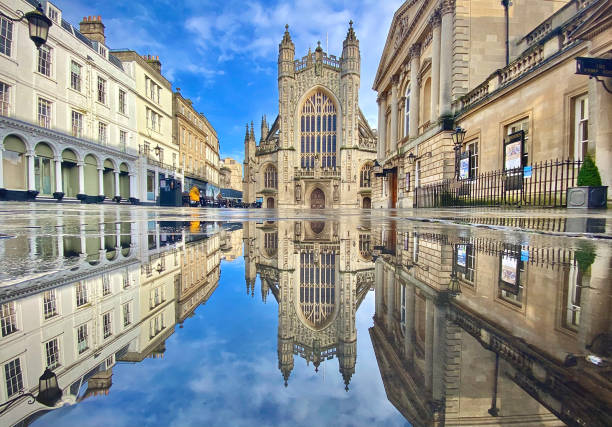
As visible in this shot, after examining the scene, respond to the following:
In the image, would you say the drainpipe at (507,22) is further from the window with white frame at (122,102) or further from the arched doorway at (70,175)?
the window with white frame at (122,102)

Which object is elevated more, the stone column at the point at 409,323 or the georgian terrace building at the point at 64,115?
the georgian terrace building at the point at 64,115

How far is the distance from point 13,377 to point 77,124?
74.2 ft

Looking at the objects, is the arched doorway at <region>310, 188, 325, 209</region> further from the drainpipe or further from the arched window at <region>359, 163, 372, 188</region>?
the drainpipe

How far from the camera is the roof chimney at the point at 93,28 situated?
67.9 feet

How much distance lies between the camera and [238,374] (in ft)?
1.78

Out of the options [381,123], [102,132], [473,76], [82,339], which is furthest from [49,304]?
[381,123]

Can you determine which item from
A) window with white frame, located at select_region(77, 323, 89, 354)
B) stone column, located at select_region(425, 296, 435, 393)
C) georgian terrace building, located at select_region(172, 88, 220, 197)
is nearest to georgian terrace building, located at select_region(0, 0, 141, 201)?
georgian terrace building, located at select_region(172, 88, 220, 197)

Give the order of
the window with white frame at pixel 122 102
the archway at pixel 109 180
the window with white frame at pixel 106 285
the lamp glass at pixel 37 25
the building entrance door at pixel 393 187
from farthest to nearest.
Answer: the window with white frame at pixel 122 102 → the building entrance door at pixel 393 187 → the archway at pixel 109 180 → the lamp glass at pixel 37 25 → the window with white frame at pixel 106 285

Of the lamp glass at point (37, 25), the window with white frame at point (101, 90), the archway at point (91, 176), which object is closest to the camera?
the lamp glass at point (37, 25)

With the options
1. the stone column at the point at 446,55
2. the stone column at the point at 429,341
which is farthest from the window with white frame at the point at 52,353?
the stone column at the point at 446,55

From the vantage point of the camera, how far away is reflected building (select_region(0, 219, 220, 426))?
0.48m

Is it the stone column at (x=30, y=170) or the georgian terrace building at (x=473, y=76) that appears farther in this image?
the stone column at (x=30, y=170)

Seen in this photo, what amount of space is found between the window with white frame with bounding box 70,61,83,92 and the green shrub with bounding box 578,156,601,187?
23.1 metres

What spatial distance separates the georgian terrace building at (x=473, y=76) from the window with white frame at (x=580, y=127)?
0.17 m
